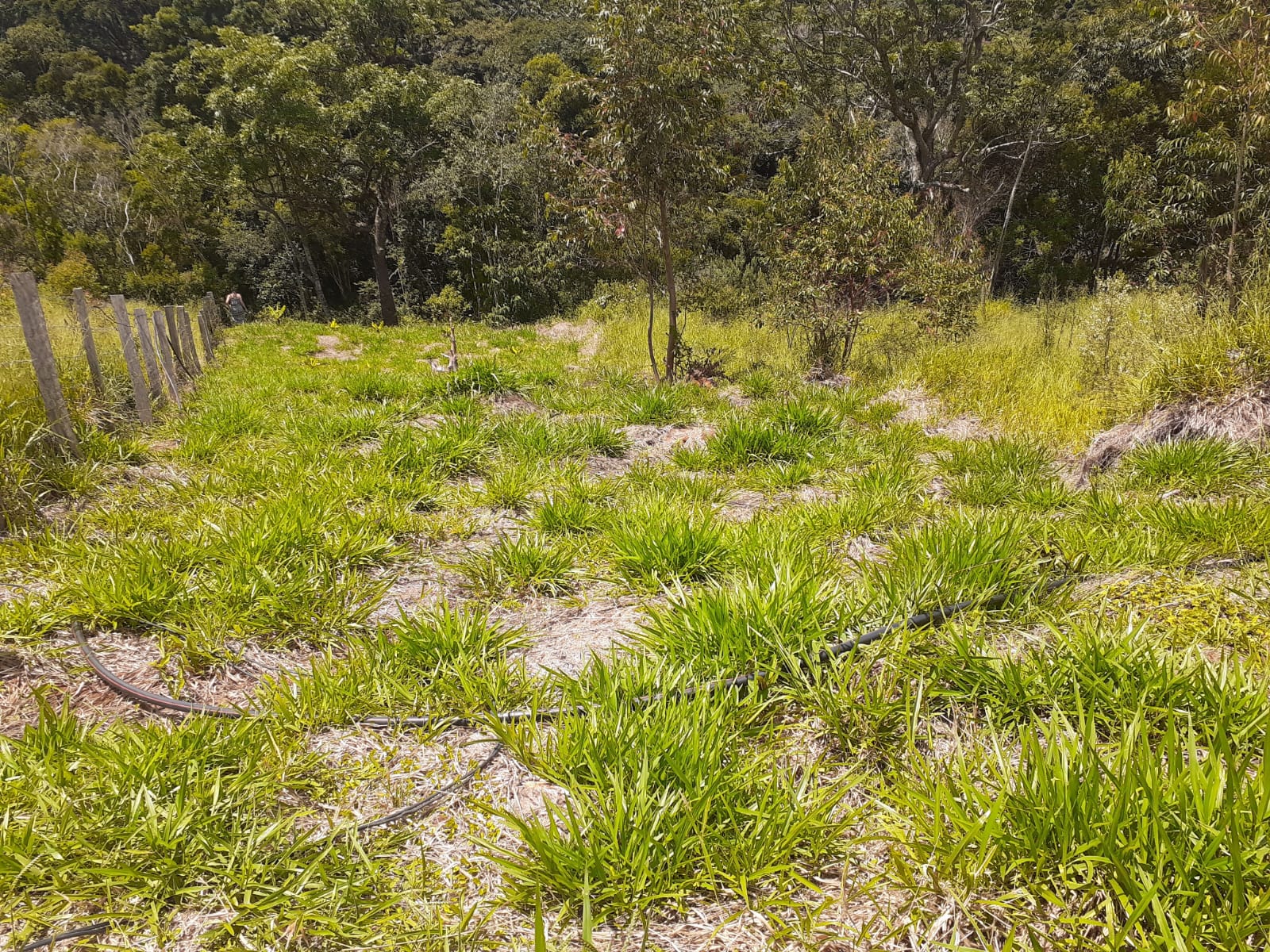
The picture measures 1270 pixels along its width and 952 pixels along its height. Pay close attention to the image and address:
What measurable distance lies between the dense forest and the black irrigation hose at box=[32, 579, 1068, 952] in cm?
Answer: 567

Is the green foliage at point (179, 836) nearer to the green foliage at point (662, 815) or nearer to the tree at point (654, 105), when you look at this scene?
the green foliage at point (662, 815)

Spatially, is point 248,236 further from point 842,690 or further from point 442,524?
point 842,690

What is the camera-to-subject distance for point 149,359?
742 centimetres

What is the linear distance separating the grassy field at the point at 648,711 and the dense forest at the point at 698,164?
17.0 ft

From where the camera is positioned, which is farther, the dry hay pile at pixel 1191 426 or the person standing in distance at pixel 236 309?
the person standing in distance at pixel 236 309

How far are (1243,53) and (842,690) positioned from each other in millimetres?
8290

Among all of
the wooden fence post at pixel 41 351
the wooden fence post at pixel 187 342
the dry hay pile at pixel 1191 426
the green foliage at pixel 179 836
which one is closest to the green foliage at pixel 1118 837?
the green foliage at pixel 179 836

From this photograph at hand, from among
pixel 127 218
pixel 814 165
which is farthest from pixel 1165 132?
pixel 127 218

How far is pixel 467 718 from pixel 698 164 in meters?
9.37

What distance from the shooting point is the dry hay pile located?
14.7ft

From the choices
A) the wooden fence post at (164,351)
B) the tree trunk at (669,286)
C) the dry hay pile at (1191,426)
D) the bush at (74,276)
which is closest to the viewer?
the dry hay pile at (1191,426)

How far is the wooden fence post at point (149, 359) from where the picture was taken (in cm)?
716

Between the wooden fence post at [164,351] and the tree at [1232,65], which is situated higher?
the tree at [1232,65]

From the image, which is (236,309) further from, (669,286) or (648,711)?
(648,711)
